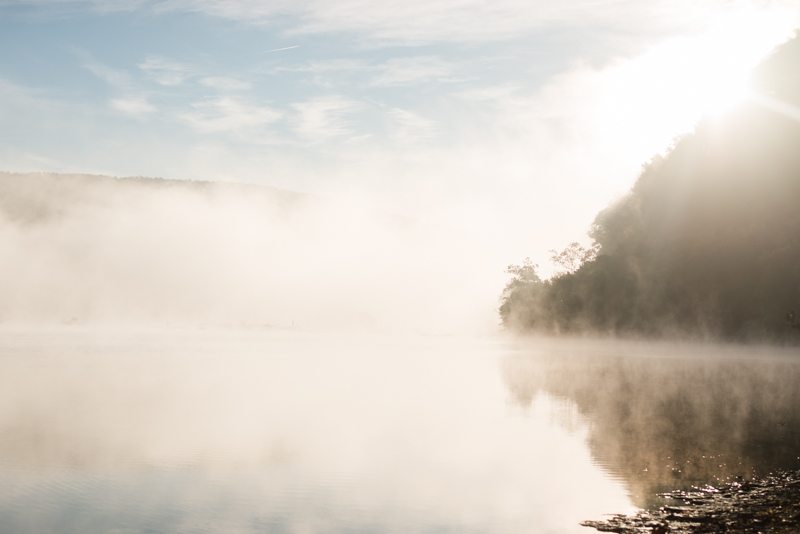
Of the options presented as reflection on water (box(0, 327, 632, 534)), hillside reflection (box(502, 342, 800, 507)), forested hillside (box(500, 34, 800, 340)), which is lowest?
hillside reflection (box(502, 342, 800, 507))

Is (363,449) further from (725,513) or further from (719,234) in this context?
(719,234)

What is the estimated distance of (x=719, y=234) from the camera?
6319cm

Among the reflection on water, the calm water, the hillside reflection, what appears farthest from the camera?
the hillside reflection

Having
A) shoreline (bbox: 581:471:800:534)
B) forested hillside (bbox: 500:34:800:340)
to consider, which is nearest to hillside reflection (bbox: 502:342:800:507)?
shoreline (bbox: 581:471:800:534)

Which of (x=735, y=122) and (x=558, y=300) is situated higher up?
(x=735, y=122)

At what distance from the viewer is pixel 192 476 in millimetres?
15023

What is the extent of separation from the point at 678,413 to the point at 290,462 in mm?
16862

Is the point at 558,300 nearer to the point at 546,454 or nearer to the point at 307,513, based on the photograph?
the point at 546,454

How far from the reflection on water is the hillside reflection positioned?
1.02 meters

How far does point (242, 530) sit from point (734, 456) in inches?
537

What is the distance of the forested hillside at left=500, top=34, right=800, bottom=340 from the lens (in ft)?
191

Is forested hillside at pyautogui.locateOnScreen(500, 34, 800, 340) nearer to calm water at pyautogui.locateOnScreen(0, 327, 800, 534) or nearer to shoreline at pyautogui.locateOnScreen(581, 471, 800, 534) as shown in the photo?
calm water at pyautogui.locateOnScreen(0, 327, 800, 534)

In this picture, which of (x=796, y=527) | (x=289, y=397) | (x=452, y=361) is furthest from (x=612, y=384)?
(x=796, y=527)

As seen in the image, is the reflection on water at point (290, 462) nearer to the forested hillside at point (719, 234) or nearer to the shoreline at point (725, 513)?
the shoreline at point (725, 513)
